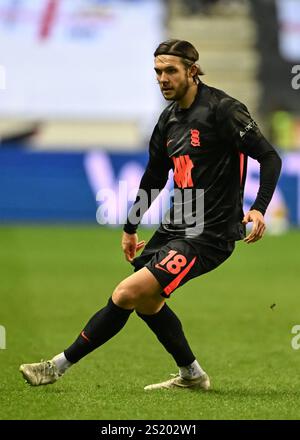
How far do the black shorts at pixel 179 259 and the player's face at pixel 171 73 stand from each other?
86 cm

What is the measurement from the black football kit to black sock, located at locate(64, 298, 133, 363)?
32cm

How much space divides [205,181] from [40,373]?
1494mm

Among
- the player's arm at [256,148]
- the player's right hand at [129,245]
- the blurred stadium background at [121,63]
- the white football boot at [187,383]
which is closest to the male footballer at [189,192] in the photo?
the player's arm at [256,148]

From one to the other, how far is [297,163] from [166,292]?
13668 millimetres

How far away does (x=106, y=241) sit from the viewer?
17766 millimetres

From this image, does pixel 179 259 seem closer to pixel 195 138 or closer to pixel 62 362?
pixel 195 138

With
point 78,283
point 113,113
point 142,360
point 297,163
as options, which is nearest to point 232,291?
point 78,283

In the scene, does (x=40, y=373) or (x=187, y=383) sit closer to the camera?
(x=40, y=373)

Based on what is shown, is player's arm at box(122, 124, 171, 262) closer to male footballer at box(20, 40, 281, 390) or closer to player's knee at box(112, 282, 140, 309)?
male footballer at box(20, 40, 281, 390)

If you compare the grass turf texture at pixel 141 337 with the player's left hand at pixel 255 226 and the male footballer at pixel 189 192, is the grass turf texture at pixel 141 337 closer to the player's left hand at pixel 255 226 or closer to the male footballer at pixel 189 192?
the male footballer at pixel 189 192

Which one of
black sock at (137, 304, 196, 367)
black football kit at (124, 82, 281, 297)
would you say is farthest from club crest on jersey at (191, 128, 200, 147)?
black sock at (137, 304, 196, 367)

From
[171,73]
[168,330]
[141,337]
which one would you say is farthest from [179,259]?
[141,337]

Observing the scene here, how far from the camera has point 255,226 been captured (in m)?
5.82

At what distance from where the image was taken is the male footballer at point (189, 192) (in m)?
6.08
